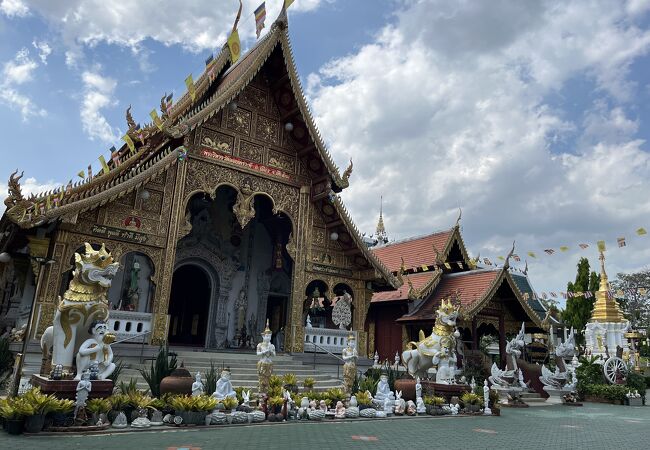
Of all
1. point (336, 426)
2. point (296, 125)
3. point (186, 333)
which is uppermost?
point (296, 125)

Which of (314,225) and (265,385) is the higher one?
(314,225)

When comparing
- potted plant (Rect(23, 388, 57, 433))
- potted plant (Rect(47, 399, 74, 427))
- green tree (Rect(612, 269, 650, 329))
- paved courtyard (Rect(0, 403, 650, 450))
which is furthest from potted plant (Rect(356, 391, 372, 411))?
green tree (Rect(612, 269, 650, 329))

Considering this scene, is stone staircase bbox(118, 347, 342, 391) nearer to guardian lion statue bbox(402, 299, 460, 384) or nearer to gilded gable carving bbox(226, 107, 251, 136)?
guardian lion statue bbox(402, 299, 460, 384)

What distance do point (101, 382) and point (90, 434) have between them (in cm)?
79

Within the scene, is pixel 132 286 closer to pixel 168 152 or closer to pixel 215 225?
pixel 215 225

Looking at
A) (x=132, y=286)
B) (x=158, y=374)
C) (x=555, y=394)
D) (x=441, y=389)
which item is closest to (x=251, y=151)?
(x=132, y=286)

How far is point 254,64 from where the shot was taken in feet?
42.3

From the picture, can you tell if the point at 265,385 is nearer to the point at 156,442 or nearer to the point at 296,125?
the point at 156,442

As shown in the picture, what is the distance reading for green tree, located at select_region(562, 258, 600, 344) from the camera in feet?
99.9

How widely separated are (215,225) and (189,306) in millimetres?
2825

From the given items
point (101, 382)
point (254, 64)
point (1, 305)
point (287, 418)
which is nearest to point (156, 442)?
point (101, 382)

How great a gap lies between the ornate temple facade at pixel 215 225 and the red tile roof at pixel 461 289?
2169mm

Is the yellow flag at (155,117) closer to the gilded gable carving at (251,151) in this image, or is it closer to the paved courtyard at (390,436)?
the gilded gable carving at (251,151)

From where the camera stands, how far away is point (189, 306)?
615 inches
